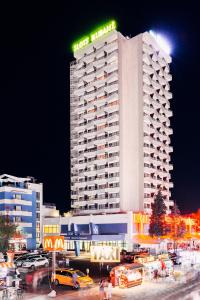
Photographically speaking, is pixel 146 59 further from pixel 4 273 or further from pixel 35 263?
pixel 4 273

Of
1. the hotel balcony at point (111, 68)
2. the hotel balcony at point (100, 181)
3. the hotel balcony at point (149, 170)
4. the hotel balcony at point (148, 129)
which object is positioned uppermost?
the hotel balcony at point (111, 68)

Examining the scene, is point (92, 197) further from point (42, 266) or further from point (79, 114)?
point (42, 266)

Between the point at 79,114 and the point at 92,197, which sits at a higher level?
the point at 79,114

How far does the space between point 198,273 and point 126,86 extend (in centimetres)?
7288

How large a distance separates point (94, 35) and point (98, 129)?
29106 millimetres

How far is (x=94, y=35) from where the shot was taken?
404 ft

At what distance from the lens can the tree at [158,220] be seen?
96.4 m

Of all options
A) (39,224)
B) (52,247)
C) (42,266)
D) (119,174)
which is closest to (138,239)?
(119,174)

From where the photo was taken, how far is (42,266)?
188ft

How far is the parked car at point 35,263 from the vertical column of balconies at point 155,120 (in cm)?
5065

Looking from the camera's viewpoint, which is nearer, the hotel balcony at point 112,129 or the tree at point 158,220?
the tree at point 158,220

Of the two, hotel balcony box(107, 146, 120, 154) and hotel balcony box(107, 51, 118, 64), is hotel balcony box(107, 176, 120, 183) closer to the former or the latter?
hotel balcony box(107, 146, 120, 154)

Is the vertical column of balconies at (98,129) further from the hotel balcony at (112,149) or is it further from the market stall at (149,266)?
the market stall at (149,266)

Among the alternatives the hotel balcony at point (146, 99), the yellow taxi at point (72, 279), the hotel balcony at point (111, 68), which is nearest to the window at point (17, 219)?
the hotel balcony at point (146, 99)
